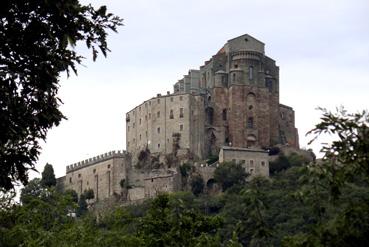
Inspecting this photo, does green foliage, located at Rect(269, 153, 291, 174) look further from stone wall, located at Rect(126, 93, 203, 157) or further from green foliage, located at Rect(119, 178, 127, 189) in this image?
green foliage, located at Rect(119, 178, 127, 189)

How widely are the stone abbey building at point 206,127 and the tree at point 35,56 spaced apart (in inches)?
3408

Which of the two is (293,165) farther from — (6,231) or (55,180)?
(6,231)

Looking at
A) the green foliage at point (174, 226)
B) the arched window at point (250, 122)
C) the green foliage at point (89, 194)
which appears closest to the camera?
the green foliage at point (174, 226)

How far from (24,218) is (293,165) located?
76.2m

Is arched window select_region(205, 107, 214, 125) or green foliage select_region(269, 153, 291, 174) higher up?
arched window select_region(205, 107, 214, 125)

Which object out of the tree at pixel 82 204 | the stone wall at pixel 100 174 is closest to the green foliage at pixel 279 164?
the stone wall at pixel 100 174

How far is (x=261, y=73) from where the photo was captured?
117312mm

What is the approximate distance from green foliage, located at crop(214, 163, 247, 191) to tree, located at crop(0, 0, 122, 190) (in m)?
85.9

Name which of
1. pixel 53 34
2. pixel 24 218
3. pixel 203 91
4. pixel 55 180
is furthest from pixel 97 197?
pixel 53 34

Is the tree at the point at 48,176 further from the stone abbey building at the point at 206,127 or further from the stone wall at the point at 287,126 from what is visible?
the stone wall at the point at 287,126

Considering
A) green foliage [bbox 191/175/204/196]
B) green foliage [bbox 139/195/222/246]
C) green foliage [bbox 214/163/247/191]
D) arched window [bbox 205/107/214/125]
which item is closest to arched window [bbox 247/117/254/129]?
arched window [bbox 205/107/214/125]

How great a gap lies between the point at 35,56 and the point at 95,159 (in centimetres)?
9686

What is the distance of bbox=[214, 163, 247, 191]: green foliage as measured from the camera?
336 feet

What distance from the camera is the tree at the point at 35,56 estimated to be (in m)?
16.0
